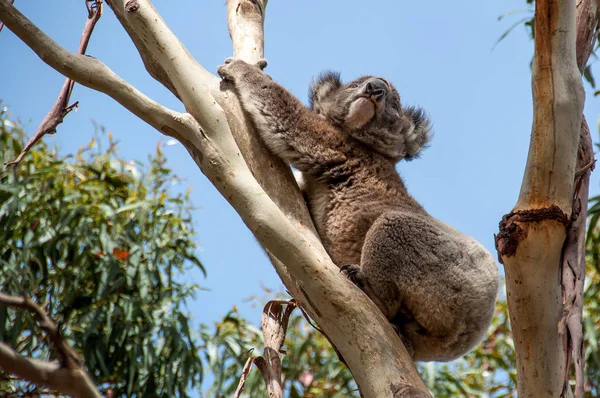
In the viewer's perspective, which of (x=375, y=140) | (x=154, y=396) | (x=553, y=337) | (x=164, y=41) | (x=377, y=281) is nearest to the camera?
(x=553, y=337)

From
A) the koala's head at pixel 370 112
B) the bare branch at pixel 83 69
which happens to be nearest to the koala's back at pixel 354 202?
the koala's head at pixel 370 112

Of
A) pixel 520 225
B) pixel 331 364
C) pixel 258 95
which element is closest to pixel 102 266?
pixel 331 364

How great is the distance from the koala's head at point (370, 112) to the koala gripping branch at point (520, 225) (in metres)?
1.66

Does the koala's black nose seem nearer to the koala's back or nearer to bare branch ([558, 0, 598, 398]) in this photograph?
the koala's back

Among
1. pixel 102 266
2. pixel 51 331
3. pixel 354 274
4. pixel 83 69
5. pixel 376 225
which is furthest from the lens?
pixel 102 266

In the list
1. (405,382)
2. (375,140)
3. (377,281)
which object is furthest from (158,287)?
(405,382)

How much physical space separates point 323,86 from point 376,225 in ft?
3.70

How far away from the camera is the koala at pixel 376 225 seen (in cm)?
275

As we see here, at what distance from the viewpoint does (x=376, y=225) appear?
9.37 feet

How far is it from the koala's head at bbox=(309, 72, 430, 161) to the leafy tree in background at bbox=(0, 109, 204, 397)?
1900mm

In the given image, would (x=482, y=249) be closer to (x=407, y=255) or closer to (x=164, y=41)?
(x=407, y=255)

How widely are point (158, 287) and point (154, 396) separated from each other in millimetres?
786

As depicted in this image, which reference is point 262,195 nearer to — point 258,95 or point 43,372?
point 258,95

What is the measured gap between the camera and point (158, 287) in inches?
202
